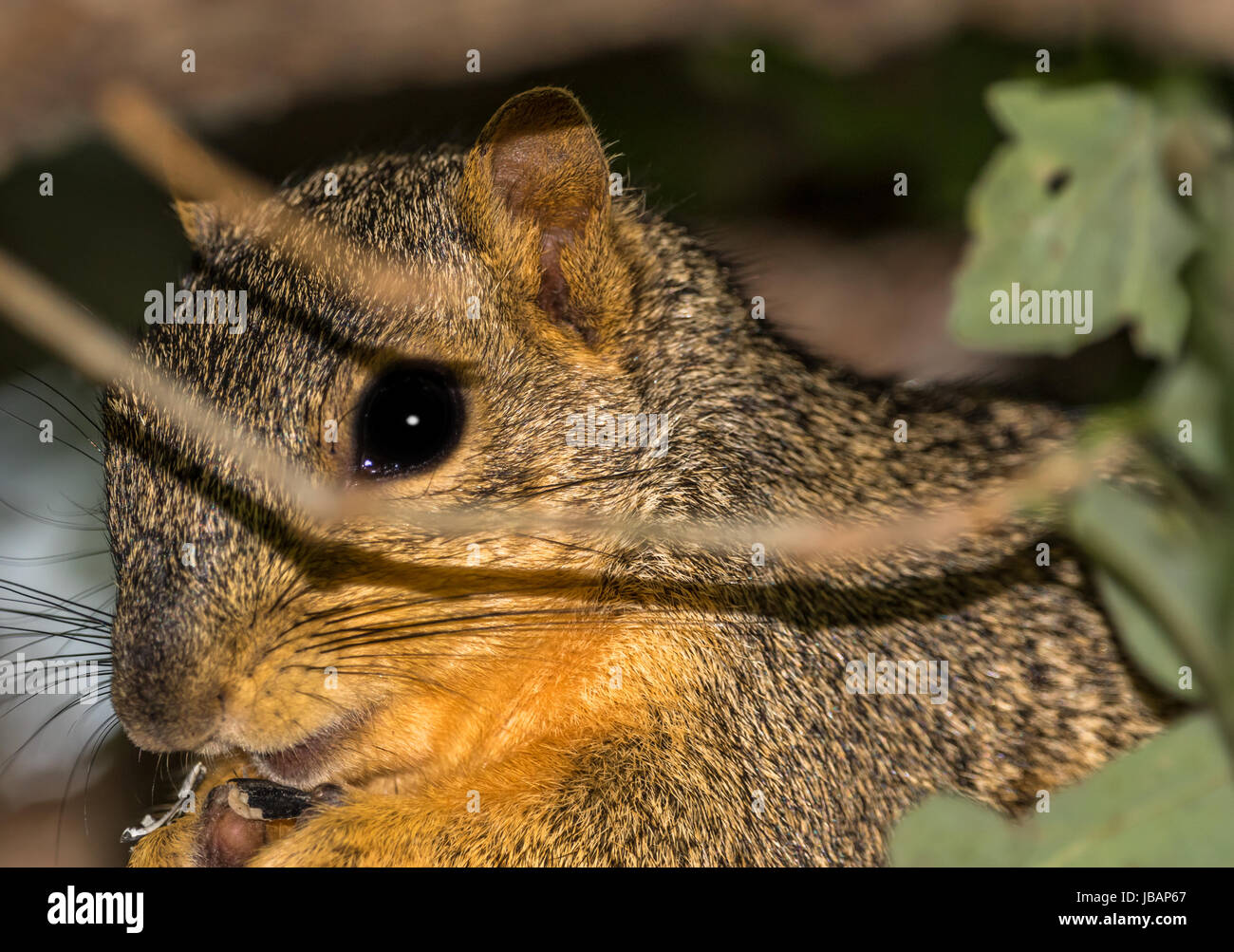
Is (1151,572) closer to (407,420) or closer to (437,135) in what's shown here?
(407,420)

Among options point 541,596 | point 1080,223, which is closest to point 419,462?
point 541,596

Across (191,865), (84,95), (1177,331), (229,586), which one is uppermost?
(84,95)

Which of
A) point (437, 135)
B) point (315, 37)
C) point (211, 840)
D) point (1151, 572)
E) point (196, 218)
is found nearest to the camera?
point (1151, 572)

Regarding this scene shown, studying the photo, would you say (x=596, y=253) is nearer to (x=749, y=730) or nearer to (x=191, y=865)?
(x=749, y=730)

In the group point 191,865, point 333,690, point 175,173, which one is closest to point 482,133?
point 175,173

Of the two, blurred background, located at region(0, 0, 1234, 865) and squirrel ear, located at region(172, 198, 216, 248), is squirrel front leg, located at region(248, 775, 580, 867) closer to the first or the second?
blurred background, located at region(0, 0, 1234, 865)

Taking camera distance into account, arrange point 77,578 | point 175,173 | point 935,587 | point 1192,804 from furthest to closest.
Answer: point 77,578
point 175,173
point 935,587
point 1192,804
